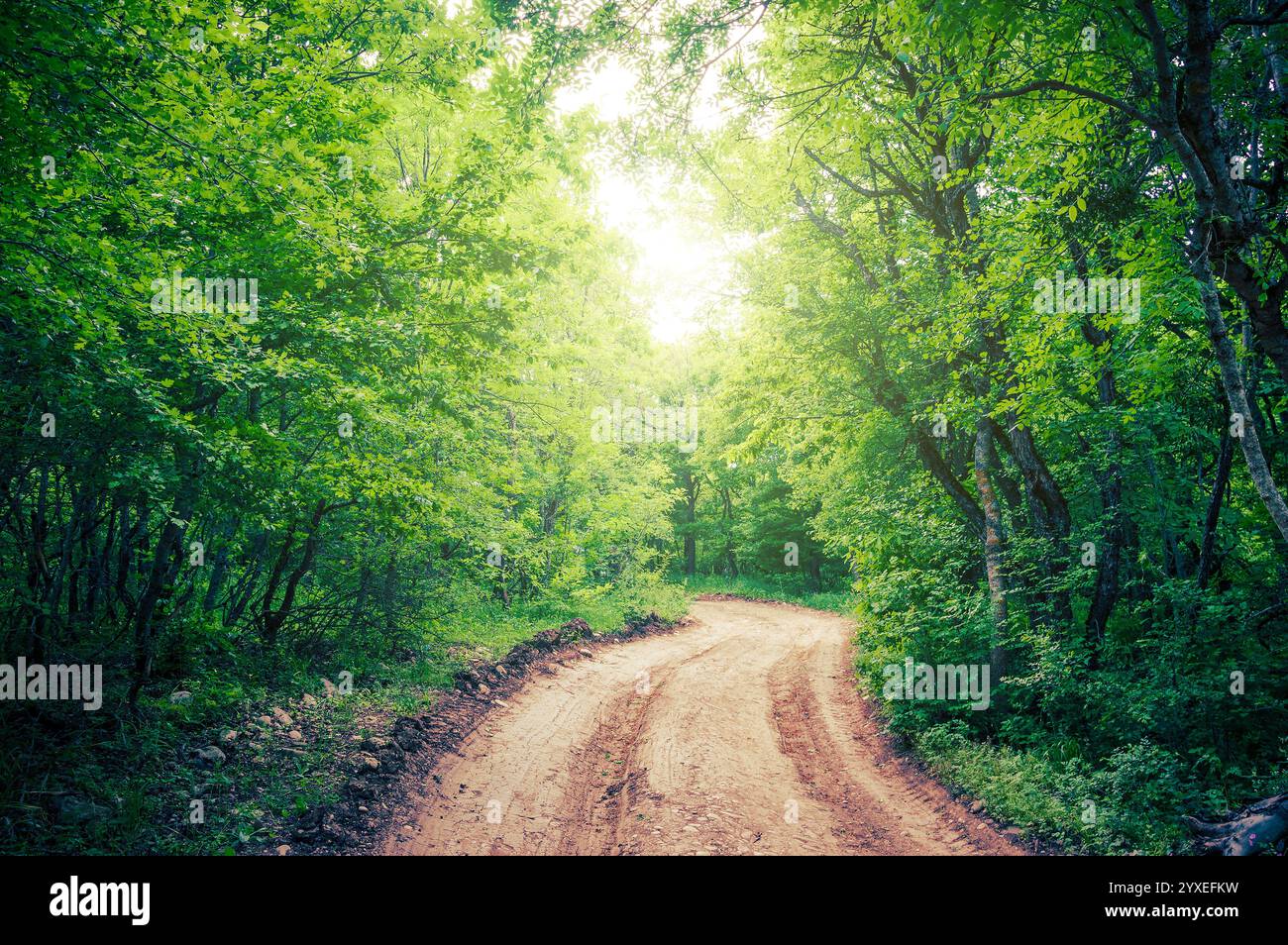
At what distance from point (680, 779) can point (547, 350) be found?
26.6ft

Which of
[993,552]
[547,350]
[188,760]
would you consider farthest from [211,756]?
[993,552]

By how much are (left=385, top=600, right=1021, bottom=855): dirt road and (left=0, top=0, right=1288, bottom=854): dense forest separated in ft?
2.90

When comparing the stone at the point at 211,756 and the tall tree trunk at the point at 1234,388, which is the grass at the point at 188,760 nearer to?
the stone at the point at 211,756

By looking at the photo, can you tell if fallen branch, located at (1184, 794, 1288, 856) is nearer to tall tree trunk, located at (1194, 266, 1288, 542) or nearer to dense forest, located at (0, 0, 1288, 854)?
dense forest, located at (0, 0, 1288, 854)

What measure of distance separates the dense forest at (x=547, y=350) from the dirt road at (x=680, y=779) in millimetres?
883

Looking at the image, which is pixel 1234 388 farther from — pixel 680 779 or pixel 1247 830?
pixel 680 779

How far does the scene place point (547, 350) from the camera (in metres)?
11.1

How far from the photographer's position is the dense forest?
4.38 metres

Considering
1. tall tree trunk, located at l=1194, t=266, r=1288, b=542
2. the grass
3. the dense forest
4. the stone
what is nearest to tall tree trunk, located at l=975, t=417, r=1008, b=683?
the dense forest

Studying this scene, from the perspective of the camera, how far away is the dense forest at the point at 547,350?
438 cm

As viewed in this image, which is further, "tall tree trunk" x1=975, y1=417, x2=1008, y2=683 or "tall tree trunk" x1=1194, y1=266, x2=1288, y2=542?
"tall tree trunk" x1=975, y1=417, x2=1008, y2=683

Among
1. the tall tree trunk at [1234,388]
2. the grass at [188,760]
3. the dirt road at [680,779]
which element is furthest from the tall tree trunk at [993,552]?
the grass at [188,760]

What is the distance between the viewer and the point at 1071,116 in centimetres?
548
